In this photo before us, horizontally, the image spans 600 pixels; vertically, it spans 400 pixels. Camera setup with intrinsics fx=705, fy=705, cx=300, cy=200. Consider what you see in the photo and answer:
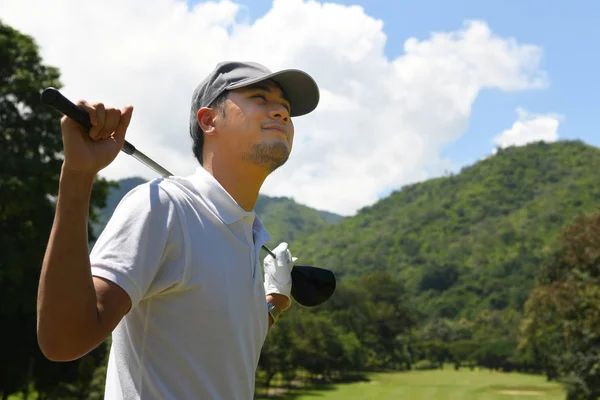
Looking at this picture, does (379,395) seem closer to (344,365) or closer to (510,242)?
(344,365)

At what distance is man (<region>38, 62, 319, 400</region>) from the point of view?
4.99 feet

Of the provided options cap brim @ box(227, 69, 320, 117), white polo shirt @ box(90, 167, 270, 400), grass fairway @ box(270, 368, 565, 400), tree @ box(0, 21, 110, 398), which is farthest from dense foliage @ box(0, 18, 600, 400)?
white polo shirt @ box(90, 167, 270, 400)

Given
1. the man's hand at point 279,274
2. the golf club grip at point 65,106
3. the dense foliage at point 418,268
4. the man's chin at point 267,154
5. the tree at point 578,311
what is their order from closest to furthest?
the golf club grip at point 65,106, the man's chin at point 267,154, the man's hand at point 279,274, the dense foliage at point 418,268, the tree at point 578,311

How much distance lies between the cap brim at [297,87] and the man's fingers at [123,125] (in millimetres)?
607

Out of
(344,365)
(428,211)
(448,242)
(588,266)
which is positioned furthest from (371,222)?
(588,266)

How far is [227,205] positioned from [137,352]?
1.63ft

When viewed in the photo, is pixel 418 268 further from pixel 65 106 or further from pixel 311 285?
pixel 65 106

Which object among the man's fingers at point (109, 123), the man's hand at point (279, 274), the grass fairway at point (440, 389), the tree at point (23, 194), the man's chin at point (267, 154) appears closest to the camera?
the man's fingers at point (109, 123)

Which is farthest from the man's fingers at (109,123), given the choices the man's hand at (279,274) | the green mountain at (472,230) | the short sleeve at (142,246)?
the green mountain at (472,230)

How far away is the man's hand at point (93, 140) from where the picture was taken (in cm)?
152

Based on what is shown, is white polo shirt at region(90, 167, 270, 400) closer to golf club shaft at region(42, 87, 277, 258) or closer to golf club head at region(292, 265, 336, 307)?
golf club shaft at region(42, 87, 277, 258)

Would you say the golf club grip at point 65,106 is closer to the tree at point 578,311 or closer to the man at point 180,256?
the man at point 180,256

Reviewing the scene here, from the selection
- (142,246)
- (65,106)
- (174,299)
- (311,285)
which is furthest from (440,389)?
(65,106)

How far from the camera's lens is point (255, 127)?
7.17ft
